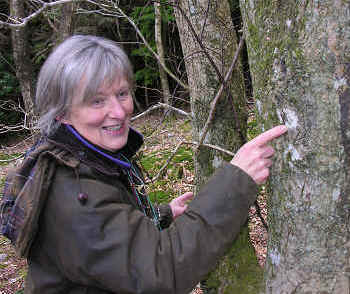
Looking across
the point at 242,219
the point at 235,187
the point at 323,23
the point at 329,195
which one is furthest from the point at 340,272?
the point at 323,23

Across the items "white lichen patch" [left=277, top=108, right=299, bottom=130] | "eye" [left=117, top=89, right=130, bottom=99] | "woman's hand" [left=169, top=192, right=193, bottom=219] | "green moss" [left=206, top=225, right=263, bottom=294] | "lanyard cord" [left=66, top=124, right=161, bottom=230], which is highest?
"eye" [left=117, top=89, right=130, bottom=99]

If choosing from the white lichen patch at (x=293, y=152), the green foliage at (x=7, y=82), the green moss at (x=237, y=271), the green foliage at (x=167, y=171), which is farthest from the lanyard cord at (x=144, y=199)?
the green foliage at (x=7, y=82)

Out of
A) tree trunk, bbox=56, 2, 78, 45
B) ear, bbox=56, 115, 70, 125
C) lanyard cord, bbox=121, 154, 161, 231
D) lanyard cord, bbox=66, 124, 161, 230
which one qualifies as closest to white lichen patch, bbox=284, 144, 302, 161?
lanyard cord, bbox=66, 124, 161, 230

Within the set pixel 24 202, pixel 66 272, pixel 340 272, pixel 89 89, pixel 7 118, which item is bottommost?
pixel 7 118

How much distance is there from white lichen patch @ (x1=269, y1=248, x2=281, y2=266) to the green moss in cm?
119

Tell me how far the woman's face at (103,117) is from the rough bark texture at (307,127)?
0.66 m

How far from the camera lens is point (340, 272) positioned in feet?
4.91

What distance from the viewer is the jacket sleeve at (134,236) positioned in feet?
4.21

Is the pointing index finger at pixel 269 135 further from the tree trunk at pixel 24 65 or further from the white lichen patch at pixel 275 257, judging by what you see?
the tree trunk at pixel 24 65

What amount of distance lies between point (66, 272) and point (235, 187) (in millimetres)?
744

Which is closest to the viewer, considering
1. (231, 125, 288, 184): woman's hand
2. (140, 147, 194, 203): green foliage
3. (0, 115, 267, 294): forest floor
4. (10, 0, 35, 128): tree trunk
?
(231, 125, 288, 184): woman's hand

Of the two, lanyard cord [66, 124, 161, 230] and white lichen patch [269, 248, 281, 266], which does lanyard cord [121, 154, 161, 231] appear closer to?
lanyard cord [66, 124, 161, 230]

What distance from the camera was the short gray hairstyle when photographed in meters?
1.51

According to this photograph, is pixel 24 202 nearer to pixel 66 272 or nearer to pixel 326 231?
pixel 66 272
